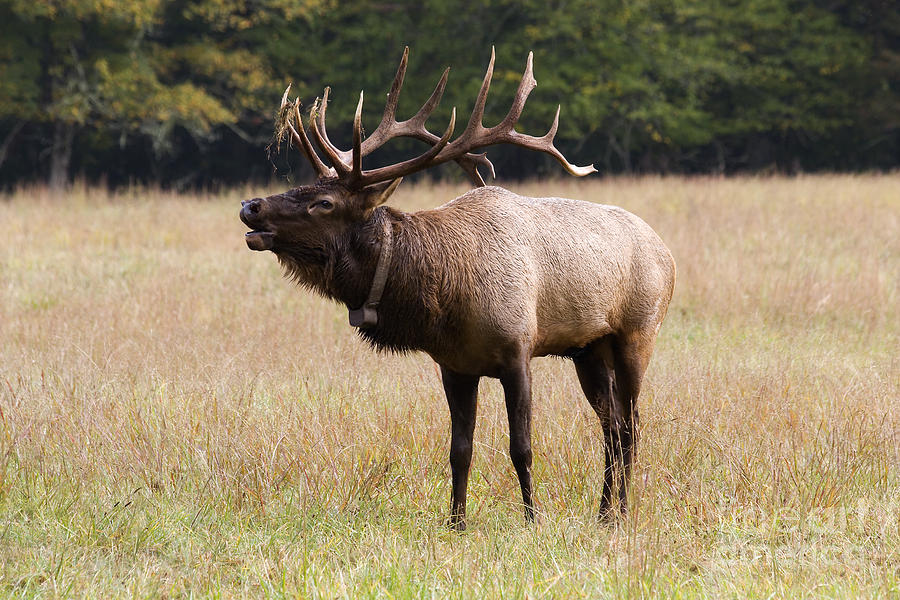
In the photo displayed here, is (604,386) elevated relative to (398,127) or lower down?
lower down

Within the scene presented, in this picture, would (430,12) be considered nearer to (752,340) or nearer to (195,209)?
(195,209)

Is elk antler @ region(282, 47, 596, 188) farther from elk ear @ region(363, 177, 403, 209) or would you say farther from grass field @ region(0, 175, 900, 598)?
grass field @ region(0, 175, 900, 598)

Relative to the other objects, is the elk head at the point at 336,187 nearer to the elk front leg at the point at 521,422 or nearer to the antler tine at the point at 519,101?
the antler tine at the point at 519,101

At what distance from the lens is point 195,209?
1664cm

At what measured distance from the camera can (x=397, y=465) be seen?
16.9 ft

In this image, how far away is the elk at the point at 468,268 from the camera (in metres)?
4.26

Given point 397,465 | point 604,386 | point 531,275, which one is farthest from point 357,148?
point 604,386

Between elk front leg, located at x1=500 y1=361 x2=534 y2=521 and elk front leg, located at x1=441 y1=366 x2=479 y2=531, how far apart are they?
0.71 ft

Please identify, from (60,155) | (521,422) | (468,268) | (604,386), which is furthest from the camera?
(60,155)

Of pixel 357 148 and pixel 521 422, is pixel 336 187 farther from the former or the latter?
pixel 521 422

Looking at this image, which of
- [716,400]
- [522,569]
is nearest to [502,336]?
[522,569]

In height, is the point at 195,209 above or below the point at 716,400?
below

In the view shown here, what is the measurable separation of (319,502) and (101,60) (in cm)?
1953

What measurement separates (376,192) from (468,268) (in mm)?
515
